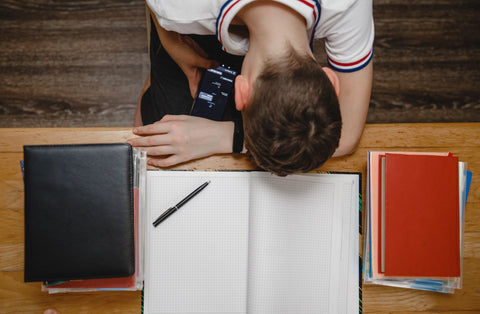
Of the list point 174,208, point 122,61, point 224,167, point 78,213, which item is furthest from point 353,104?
point 122,61

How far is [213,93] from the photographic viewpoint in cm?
85

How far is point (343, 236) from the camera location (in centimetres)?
72

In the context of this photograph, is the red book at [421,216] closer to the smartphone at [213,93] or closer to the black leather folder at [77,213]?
the smartphone at [213,93]

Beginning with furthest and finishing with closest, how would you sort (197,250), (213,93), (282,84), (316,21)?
(213,93) → (197,250) → (316,21) → (282,84)

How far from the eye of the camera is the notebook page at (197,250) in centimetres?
69

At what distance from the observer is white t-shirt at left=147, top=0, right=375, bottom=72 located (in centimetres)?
56

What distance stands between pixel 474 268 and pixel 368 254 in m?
0.27

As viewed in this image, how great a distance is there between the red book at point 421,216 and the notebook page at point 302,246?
86 mm

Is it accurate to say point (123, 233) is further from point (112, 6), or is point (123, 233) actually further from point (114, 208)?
point (112, 6)

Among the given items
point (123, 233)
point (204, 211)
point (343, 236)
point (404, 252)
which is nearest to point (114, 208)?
point (123, 233)

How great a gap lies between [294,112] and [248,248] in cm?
36

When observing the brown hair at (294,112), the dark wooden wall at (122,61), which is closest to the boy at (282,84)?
the brown hair at (294,112)

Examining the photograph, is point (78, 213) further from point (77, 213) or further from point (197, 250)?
point (197, 250)

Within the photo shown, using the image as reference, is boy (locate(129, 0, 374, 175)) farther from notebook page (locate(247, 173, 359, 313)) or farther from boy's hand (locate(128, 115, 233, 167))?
notebook page (locate(247, 173, 359, 313))
